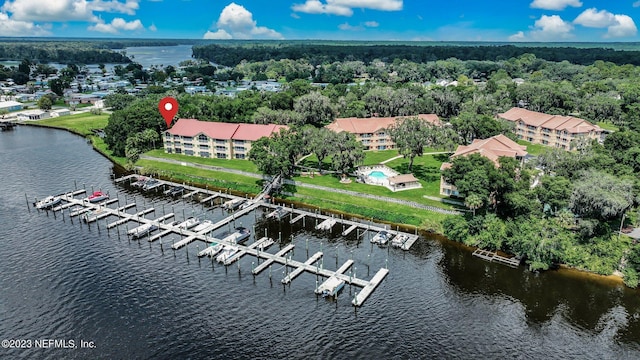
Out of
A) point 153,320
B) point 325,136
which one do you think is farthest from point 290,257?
point 325,136

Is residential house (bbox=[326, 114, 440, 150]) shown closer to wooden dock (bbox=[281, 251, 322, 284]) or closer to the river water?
the river water

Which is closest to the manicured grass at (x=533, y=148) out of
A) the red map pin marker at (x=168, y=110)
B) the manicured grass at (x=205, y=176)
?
the manicured grass at (x=205, y=176)

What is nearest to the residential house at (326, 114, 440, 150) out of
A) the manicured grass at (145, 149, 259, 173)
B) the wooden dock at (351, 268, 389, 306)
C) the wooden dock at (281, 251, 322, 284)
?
the manicured grass at (145, 149, 259, 173)

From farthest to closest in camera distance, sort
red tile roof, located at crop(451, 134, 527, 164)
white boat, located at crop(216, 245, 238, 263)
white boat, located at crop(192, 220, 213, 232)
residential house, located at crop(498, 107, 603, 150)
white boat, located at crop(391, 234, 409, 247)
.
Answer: residential house, located at crop(498, 107, 603, 150), red tile roof, located at crop(451, 134, 527, 164), white boat, located at crop(192, 220, 213, 232), white boat, located at crop(391, 234, 409, 247), white boat, located at crop(216, 245, 238, 263)

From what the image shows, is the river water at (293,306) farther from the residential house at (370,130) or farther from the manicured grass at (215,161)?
the residential house at (370,130)

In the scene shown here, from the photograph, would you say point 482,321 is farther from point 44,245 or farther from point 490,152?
point 44,245

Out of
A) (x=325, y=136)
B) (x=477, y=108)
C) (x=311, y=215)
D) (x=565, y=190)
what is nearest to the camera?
(x=565, y=190)
